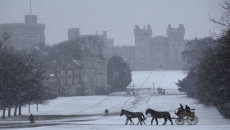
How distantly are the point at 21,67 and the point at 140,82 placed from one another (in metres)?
78.1

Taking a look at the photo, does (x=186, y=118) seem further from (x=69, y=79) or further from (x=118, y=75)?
(x=118, y=75)

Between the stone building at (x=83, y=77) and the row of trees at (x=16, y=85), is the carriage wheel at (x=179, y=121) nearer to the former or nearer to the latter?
the row of trees at (x=16, y=85)

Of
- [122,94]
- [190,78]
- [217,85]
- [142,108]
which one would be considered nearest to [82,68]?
[122,94]

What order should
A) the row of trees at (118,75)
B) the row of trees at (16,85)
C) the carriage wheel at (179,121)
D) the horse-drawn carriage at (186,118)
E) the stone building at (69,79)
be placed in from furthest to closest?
the row of trees at (118,75)
the stone building at (69,79)
the row of trees at (16,85)
the carriage wheel at (179,121)
the horse-drawn carriage at (186,118)

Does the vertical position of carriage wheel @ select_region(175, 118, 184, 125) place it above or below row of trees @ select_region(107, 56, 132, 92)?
below

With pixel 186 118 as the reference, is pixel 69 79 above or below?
above

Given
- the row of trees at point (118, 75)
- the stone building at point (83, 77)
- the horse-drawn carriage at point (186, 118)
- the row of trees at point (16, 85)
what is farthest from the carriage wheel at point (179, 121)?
the row of trees at point (118, 75)

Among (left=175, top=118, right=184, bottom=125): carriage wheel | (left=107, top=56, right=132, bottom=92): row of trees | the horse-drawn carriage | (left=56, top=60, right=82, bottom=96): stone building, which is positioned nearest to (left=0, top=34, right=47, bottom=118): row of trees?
(left=175, top=118, right=184, bottom=125): carriage wheel

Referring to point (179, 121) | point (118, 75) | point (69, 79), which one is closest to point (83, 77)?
point (69, 79)

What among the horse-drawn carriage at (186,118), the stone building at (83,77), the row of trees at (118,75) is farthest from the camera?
the row of trees at (118,75)

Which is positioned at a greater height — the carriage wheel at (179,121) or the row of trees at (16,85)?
the row of trees at (16,85)

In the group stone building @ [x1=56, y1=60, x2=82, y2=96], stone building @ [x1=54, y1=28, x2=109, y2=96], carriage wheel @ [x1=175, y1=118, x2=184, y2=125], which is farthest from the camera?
stone building @ [x1=54, y1=28, x2=109, y2=96]

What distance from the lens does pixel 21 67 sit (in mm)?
68938

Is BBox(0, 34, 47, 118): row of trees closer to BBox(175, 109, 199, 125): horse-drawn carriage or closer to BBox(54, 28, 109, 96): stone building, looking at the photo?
BBox(175, 109, 199, 125): horse-drawn carriage
